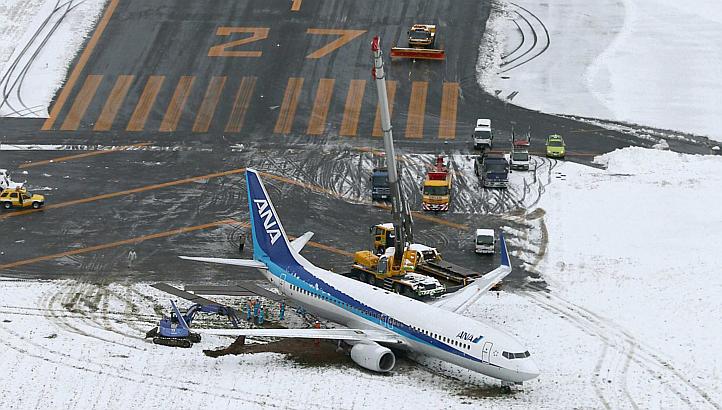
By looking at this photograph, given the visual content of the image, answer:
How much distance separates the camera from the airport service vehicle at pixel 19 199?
Result: 104312 millimetres

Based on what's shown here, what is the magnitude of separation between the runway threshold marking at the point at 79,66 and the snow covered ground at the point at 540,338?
40.2 metres

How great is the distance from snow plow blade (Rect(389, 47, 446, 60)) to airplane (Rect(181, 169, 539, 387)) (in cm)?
5489

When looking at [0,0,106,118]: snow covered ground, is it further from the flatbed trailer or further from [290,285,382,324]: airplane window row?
[290,285,382,324]: airplane window row

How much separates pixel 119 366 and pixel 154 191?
3773 cm

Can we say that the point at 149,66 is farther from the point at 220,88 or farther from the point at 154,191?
the point at 154,191

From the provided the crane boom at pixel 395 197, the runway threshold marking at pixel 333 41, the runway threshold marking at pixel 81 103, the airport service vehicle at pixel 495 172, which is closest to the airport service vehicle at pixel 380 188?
the airport service vehicle at pixel 495 172

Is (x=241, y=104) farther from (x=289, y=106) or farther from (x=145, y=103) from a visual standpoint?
(x=145, y=103)

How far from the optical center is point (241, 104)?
127500mm

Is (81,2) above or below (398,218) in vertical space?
below

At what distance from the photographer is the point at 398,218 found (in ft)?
278

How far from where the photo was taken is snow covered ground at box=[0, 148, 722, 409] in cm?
6856

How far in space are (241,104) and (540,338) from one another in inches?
2255

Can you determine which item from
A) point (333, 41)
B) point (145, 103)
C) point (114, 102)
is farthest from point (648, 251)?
point (114, 102)

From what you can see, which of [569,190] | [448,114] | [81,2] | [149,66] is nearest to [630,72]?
[448,114]
